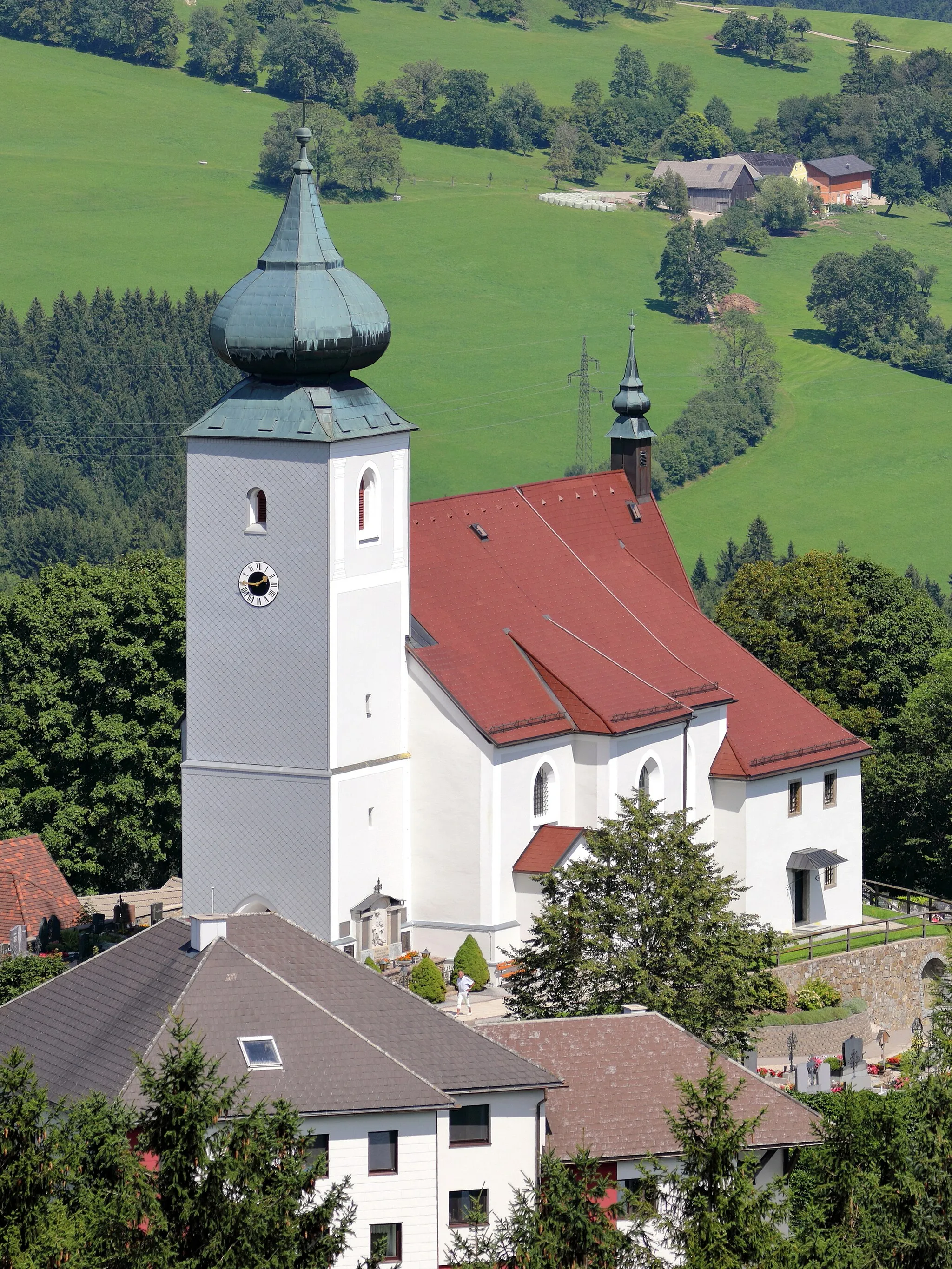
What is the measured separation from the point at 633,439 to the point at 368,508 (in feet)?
43.3

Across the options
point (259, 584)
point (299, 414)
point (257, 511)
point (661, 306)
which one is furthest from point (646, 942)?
point (661, 306)

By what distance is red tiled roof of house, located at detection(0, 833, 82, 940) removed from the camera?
222 feet

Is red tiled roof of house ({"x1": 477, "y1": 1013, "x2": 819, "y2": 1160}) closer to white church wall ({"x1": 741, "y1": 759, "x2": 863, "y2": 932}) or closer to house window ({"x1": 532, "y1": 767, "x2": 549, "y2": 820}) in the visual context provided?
house window ({"x1": 532, "y1": 767, "x2": 549, "y2": 820})

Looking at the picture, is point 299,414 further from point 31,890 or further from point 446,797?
point 31,890

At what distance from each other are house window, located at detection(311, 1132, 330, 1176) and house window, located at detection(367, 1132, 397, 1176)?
67 centimetres

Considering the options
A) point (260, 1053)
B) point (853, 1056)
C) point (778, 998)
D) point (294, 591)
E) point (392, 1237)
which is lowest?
point (392, 1237)

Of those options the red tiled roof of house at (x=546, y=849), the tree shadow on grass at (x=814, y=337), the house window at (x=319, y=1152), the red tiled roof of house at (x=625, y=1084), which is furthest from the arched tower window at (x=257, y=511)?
the tree shadow on grass at (x=814, y=337)

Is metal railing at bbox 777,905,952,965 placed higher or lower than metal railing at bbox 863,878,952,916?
lower

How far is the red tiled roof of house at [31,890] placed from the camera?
6769cm

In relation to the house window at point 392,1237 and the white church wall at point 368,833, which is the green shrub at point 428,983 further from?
the house window at point 392,1237

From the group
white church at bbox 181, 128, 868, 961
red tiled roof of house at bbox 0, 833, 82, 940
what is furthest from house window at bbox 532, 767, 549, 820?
red tiled roof of house at bbox 0, 833, 82, 940

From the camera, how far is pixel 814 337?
17300 cm

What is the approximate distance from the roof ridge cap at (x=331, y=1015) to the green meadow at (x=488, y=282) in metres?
88.6

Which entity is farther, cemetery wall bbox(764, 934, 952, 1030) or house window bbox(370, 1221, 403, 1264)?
cemetery wall bbox(764, 934, 952, 1030)
